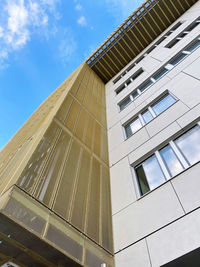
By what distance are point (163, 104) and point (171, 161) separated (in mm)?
3853

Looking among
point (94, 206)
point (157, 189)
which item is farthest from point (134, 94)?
point (94, 206)

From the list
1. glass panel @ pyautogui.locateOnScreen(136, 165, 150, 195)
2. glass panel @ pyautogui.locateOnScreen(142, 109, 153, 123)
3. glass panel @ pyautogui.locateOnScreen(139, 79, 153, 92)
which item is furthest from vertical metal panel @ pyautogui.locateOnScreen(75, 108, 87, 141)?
glass panel @ pyautogui.locateOnScreen(139, 79, 153, 92)

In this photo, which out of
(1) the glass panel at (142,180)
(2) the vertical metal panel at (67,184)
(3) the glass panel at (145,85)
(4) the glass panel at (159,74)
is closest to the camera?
(2) the vertical metal panel at (67,184)

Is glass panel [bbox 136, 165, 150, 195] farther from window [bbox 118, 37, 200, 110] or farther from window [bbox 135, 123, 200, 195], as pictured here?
window [bbox 118, 37, 200, 110]

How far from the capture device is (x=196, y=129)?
6.71 metres

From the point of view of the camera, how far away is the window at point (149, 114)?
9.27 metres

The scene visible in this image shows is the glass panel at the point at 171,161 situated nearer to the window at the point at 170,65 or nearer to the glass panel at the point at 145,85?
the window at the point at 170,65

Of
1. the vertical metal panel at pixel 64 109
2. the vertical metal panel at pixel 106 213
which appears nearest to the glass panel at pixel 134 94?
the vertical metal panel at pixel 64 109

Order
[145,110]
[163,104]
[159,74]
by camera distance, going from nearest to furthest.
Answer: [163,104], [145,110], [159,74]

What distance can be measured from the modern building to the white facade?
26 mm

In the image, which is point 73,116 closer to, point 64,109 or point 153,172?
point 64,109

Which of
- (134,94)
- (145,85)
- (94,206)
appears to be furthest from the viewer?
(134,94)

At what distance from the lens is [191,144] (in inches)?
250

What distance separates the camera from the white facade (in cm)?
460
